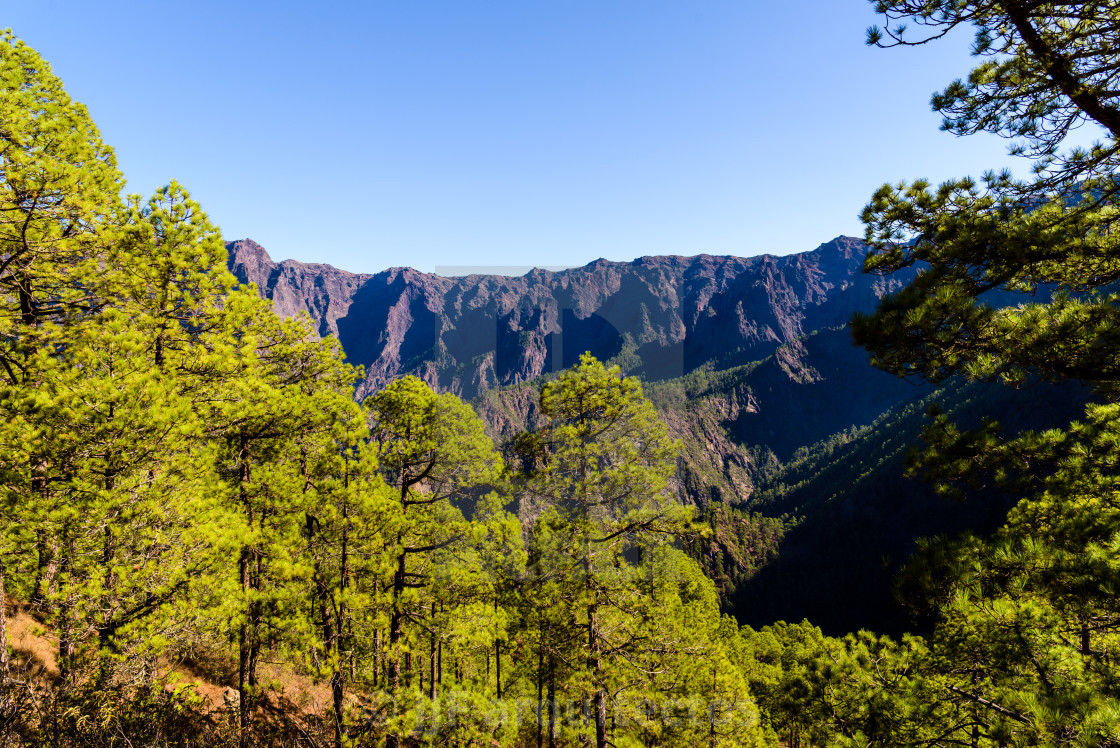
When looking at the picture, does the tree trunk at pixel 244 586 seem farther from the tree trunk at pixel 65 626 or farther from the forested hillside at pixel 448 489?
the tree trunk at pixel 65 626

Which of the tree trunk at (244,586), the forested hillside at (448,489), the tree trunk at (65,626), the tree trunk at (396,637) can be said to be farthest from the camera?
the tree trunk at (396,637)

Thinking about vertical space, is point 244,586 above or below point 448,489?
below

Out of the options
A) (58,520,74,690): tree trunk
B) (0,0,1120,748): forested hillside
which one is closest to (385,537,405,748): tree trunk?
(0,0,1120,748): forested hillside

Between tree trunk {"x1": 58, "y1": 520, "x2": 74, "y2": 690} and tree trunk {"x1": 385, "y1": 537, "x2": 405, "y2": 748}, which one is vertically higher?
tree trunk {"x1": 58, "y1": 520, "x2": 74, "y2": 690}

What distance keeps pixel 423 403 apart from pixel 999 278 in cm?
1216

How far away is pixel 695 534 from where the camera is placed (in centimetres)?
1097

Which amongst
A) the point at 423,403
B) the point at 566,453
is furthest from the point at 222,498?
the point at 566,453

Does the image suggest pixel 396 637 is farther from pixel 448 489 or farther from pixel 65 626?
pixel 65 626

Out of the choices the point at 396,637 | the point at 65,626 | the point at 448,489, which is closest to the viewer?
the point at 65,626

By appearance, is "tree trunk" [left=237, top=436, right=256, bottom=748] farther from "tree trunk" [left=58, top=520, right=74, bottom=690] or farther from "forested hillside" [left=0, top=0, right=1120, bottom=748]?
"tree trunk" [left=58, top=520, right=74, bottom=690]

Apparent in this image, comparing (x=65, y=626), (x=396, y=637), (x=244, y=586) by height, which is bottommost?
(x=396, y=637)

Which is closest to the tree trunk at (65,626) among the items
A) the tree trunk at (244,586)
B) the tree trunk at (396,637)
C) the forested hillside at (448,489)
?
the forested hillside at (448,489)

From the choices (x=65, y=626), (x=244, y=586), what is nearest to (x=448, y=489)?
(x=244, y=586)

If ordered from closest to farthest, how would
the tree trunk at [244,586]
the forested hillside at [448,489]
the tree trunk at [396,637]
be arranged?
the forested hillside at [448,489], the tree trunk at [244,586], the tree trunk at [396,637]
